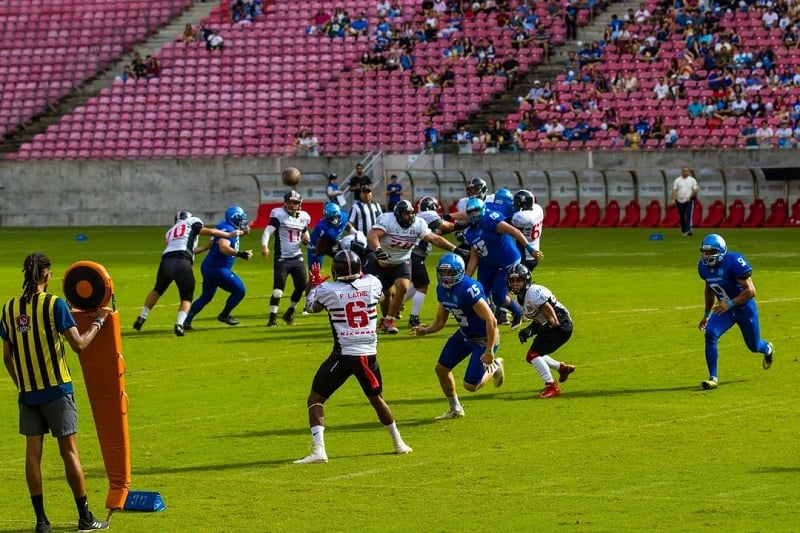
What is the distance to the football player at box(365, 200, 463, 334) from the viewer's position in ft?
66.3

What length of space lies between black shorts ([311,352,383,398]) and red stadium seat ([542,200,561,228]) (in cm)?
3358

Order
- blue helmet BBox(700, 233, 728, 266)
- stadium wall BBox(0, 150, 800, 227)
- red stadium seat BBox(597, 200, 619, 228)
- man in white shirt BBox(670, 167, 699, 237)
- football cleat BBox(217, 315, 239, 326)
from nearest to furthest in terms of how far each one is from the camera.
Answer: blue helmet BBox(700, 233, 728, 266) → football cleat BBox(217, 315, 239, 326) → man in white shirt BBox(670, 167, 699, 237) → red stadium seat BBox(597, 200, 619, 228) → stadium wall BBox(0, 150, 800, 227)

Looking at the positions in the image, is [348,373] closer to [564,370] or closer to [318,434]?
[318,434]

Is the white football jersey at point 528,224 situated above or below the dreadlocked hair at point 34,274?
below

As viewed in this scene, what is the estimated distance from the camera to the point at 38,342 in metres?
9.71

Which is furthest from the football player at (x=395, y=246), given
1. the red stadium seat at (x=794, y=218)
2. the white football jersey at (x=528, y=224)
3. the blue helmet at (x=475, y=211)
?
the red stadium seat at (x=794, y=218)

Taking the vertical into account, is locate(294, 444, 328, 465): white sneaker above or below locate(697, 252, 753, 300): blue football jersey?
below

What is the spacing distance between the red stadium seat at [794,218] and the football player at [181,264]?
957 inches

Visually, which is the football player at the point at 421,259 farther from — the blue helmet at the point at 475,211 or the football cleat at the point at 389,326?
the blue helmet at the point at 475,211

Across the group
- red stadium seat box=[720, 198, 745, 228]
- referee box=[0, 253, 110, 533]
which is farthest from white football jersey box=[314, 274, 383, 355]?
red stadium seat box=[720, 198, 745, 228]

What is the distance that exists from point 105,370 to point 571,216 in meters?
36.2

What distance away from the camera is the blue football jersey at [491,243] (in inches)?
787

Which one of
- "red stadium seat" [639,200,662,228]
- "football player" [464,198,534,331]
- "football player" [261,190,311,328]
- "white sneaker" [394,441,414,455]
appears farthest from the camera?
"red stadium seat" [639,200,662,228]

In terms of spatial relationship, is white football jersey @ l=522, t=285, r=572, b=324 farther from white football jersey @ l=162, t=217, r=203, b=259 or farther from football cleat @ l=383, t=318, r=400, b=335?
white football jersey @ l=162, t=217, r=203, b=259
